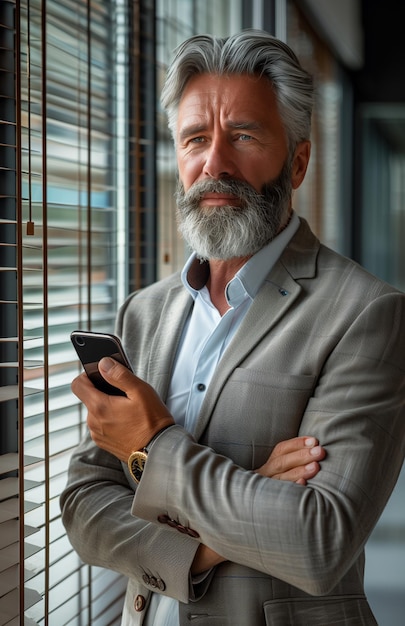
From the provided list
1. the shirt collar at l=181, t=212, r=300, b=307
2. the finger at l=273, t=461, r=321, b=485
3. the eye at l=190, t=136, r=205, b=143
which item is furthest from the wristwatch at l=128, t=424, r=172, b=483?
the eye at l=190, t=136, r=205, b=143

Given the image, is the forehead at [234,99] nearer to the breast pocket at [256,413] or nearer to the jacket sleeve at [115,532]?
the breast pocket at [256,413]

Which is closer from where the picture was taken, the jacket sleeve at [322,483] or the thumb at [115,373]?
the jacket sleeve at [322,483]

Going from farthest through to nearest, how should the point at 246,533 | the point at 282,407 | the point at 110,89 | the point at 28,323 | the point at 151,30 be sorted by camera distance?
the point at 151,30 → the point at 110,89 → the point at 28,323 → the point at 282,407 → the point at 246,533

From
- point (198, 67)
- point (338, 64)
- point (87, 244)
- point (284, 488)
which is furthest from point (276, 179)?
point (338, 64)

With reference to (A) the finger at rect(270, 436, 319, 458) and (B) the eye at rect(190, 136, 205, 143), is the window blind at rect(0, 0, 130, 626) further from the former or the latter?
(A) the finger at rect(270, 436, 319, 458)

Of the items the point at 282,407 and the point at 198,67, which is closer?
the point at 282,407

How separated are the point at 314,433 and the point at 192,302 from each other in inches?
17.7

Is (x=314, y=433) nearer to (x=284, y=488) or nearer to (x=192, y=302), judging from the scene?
(x=284, y=488)

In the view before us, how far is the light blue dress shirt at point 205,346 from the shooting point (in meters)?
1.41

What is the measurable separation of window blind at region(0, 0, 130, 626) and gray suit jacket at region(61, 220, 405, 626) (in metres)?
0.14

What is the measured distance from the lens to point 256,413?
1317 mm

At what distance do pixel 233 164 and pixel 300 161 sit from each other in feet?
0.66

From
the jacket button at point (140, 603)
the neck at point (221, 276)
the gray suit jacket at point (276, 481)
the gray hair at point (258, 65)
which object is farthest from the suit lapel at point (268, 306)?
the jacket button at point (140, 603)

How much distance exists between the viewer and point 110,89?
6.36 ft
